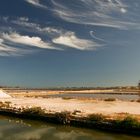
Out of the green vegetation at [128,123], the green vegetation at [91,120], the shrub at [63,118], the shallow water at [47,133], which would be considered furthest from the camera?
the shrub at [63,118]

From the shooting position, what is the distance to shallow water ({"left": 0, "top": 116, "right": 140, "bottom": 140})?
67.0 ft

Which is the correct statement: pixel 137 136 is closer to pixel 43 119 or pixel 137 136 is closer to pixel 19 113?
pixel 43 119

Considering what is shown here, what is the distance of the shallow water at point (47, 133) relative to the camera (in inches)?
804

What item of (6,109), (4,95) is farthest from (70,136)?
(4,95)

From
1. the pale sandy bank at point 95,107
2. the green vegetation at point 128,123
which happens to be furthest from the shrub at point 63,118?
the green vegetation at point 128,123

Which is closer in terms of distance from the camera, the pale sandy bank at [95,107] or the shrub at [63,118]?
the shrub at [63,118]

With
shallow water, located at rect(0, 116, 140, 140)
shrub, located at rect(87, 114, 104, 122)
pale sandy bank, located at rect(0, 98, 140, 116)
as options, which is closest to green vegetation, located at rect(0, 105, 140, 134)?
shrub, located at rect(87, 114, 104, 122)

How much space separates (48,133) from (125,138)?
5298mm

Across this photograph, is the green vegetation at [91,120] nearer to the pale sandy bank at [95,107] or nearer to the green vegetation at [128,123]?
the green vegetation at [128,123]

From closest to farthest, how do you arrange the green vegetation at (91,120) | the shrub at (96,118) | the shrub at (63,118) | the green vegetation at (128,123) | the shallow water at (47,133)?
the shallow water at (47,133) → the green vegetation at (128,123) → the green vegetation at (91,120) → the shrub at (96,118) → the shrub at (63,118)

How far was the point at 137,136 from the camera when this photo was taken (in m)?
20.1

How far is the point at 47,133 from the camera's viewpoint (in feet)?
72.9

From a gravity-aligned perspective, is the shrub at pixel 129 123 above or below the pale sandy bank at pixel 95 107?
below

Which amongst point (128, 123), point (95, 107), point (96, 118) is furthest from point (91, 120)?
point (95, 107)
